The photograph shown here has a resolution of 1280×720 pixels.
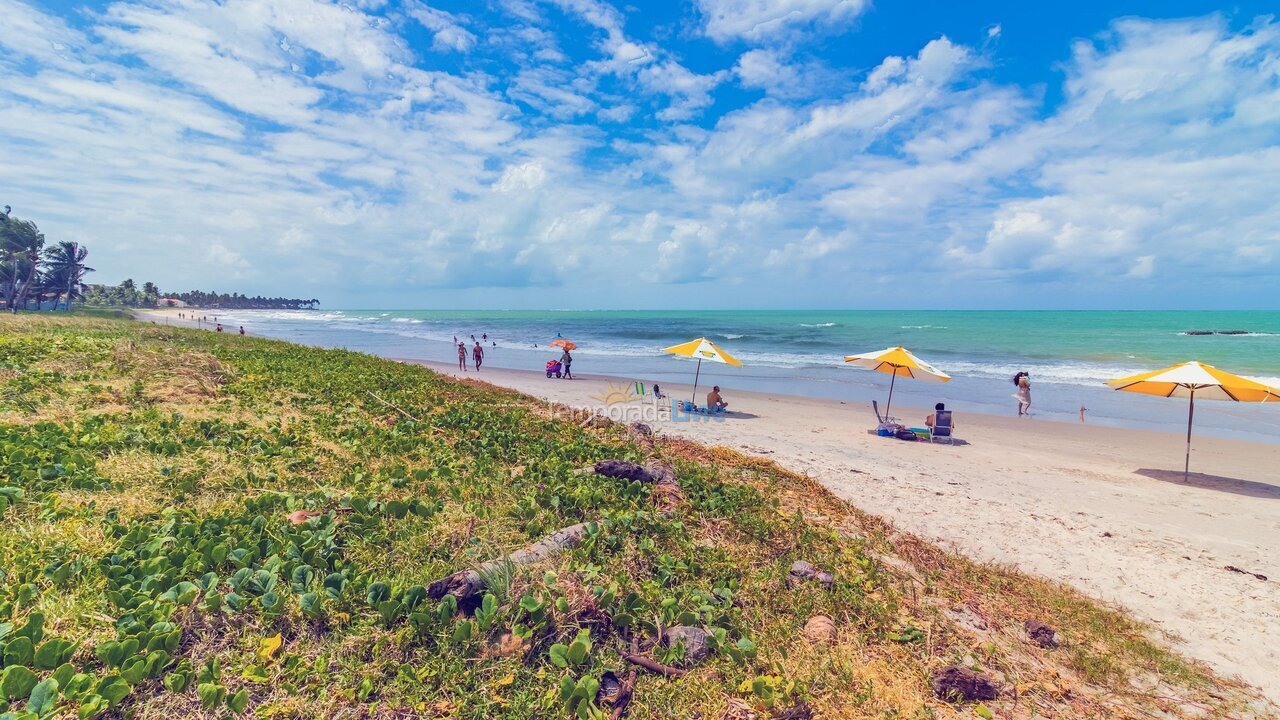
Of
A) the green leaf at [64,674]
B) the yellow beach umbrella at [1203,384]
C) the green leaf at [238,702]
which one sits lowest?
the green leaf at [238,702]

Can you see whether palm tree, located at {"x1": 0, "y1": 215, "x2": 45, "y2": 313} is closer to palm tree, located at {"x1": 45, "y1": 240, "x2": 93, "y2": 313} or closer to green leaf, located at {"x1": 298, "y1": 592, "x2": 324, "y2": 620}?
palm tree, located at {"x1": 45, "y1": 240, "x2": 93, "y2": 313}

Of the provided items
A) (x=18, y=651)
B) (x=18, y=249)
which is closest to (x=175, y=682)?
(x=18, y=651)

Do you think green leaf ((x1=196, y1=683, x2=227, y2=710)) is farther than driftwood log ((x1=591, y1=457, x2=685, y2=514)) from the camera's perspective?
No

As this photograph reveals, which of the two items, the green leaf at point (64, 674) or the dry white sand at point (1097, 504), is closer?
the green leaf at point (64, 674)

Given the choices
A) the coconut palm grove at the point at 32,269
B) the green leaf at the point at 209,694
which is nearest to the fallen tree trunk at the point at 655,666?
the green leaf at the point at 209,694

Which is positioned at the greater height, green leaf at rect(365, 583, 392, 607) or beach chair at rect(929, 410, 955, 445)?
green leaf at rect(365, 583, 392, 607)

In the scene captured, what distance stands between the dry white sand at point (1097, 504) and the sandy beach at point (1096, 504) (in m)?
0.02

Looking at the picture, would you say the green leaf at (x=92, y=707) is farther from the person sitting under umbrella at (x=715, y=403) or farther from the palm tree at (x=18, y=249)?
the palm tree at (x=18, y=249)

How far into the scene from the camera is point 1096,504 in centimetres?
866

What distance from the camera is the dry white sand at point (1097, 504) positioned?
546 cm

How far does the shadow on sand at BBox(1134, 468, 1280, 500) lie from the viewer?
981 cm

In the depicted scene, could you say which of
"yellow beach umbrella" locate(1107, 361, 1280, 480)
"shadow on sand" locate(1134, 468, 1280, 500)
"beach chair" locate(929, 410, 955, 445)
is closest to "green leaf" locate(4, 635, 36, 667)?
"yellow beach umbrella" locate(1107, 361, 1280, 480)

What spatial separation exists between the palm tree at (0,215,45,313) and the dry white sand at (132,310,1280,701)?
6025 cm

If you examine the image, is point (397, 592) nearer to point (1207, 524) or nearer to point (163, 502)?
point (163, 502)
